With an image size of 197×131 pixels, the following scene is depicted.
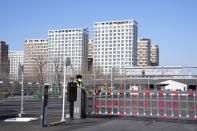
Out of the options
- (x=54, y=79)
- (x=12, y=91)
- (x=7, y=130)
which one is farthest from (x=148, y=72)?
(x=54, y=79)

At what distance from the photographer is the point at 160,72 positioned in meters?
21.5

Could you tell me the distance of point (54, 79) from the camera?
50.9 meters

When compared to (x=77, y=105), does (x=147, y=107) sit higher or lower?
lower

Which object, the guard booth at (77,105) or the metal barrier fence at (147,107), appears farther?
the metal barrier fence at (147,107)

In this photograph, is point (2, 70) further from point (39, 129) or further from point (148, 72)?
point (39, 129)

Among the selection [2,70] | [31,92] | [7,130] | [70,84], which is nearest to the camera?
[7,130]

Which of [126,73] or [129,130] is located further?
[126,73]

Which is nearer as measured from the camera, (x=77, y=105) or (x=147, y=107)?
(x=77, y=105)

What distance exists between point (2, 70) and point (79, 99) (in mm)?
44948

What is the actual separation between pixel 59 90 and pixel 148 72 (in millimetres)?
19659

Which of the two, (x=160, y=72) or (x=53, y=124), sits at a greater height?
(x=160, y=72)

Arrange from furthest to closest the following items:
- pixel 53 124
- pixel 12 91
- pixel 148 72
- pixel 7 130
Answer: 1. pixel 12 91
2. pixel 148 72
3. pixel 53 124
4. pixel 7 130

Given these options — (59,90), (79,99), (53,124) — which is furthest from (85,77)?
(53,124)

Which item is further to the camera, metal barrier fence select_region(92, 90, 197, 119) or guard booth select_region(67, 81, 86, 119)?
metal barrier fence select_region(92, 90, 197, 119)
